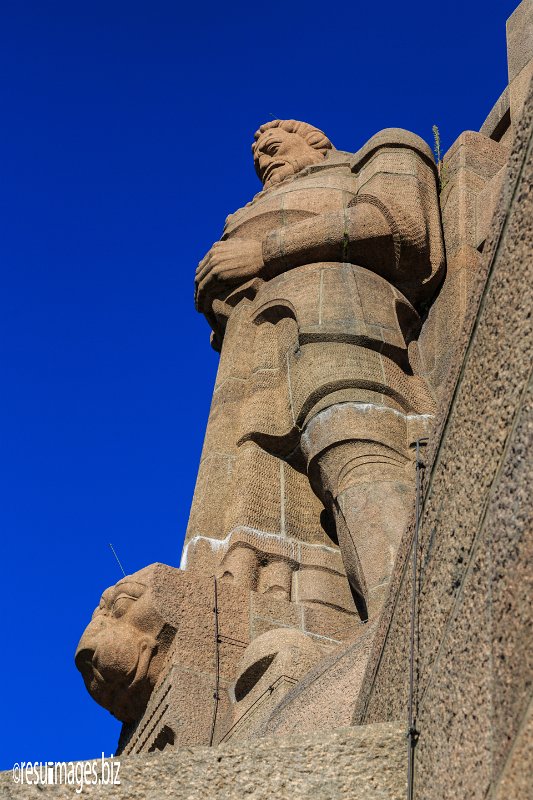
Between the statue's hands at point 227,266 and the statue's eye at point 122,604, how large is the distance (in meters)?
2.73

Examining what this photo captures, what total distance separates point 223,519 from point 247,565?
22.4 inches

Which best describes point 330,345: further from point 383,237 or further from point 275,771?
point 275,771

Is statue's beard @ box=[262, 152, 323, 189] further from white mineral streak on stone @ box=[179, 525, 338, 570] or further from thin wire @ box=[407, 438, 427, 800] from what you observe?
thin wire @ box=[407, 438, 427, 800]

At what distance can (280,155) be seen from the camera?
32.2ft

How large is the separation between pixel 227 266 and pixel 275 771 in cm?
567

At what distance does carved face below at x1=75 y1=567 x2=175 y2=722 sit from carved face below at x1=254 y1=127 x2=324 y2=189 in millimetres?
4001

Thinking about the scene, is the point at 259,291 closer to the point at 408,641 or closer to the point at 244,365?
the point at 244,365

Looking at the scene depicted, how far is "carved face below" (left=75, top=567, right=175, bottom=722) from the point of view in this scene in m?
6.25

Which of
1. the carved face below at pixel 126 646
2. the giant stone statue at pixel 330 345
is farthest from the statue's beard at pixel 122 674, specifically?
the giant stone statue at pixel 330 345

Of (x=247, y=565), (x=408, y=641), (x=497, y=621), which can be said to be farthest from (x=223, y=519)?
(x=497, y=621)

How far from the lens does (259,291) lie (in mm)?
8422

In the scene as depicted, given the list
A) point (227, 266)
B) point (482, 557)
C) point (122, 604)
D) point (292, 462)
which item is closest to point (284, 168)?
point (227, 266)

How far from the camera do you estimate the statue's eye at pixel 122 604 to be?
634cm

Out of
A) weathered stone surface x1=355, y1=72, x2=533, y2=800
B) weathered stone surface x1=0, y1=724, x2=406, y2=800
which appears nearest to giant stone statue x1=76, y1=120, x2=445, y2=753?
weathered stone surface x1=0, y1=724, x2=406, y2=800
